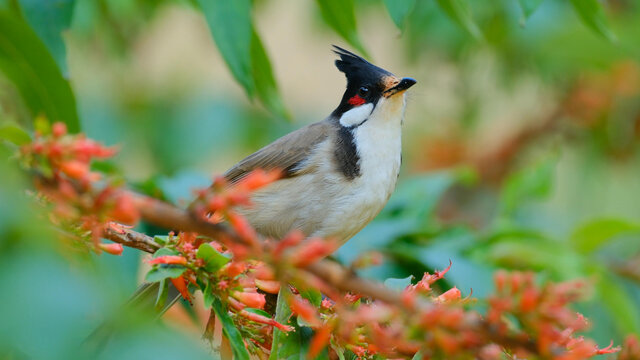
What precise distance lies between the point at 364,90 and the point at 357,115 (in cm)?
8

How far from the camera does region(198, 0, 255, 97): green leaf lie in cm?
158

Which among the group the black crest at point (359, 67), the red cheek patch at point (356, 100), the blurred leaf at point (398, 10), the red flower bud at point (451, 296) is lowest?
→ the red flower bud at point (451, 296)

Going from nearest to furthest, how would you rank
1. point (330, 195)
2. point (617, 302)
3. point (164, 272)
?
point (164, 272)
point (330, 195)
point (617, 302)

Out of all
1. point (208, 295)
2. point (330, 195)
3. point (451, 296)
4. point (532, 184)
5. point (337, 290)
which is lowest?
point (337, 290)

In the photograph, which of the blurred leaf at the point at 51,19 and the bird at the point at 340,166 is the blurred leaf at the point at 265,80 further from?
the blurred leaf at the point at 51,19

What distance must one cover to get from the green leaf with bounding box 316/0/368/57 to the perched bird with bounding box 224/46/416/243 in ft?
1.23

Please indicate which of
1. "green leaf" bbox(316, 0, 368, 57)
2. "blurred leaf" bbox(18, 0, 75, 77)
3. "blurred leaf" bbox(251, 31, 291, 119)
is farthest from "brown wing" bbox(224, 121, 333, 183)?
"blurred leaf" bbox(18, 0, 75, 77)

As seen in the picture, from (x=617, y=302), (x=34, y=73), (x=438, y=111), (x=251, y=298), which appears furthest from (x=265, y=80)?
(x=438, y=111)

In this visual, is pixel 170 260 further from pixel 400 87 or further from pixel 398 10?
pixel 400 87

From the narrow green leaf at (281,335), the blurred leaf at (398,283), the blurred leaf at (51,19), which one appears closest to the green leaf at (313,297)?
the narrow green leaf at (281,335)

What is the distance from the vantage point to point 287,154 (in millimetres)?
2133

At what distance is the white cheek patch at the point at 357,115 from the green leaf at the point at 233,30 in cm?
61

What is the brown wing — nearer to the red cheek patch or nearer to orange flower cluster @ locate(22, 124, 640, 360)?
the red cheek patch

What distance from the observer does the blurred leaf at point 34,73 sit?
1.63 metres
